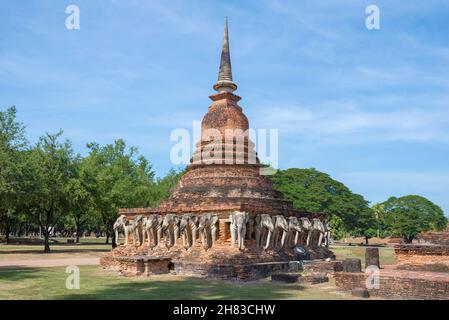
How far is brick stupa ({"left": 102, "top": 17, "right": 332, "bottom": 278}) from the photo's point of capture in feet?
57.3

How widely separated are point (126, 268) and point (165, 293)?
4.84m

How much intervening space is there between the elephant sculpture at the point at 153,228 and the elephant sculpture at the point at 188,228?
1747 millimetres

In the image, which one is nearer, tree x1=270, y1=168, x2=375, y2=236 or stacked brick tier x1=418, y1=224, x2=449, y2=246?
stacked brick tier x1=418, y1=224, x2=449, y2=246

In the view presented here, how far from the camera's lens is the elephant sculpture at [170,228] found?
19.6 metres

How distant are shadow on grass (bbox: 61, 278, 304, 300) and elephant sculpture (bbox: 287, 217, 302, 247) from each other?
575 cm

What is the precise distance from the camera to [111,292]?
12.6 m

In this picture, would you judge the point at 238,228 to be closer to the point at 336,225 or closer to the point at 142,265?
the point at 142,265

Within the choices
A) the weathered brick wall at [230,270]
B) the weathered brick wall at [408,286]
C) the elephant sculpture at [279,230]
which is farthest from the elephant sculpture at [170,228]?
the weathered brick wall at [408,286]

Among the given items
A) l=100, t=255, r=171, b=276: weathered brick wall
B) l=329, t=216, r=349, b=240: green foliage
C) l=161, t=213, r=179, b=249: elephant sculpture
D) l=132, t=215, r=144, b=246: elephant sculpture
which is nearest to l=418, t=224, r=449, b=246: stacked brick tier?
l=161, t=213, r=179, b=249: elephant sculpture

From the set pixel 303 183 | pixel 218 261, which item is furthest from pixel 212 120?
pixel 303 183

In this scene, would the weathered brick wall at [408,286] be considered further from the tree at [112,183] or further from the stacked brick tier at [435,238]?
the tree at [112,183]

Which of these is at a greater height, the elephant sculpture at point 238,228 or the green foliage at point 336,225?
the elephant sculpture at point 238,228

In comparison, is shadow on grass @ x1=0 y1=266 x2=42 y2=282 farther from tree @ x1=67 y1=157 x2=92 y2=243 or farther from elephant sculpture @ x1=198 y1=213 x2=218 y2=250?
tree @ x1=67 y1=157 x2=92 y2=243
